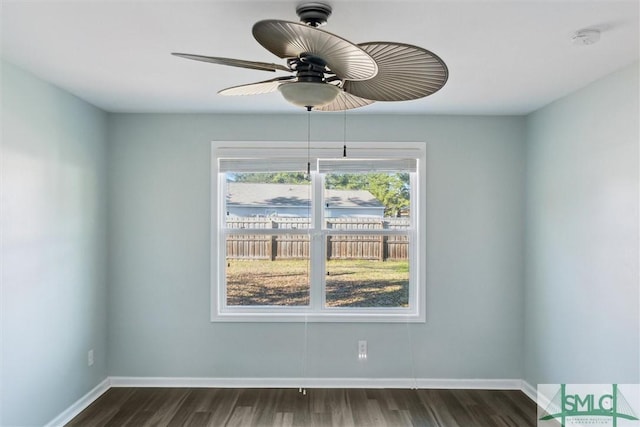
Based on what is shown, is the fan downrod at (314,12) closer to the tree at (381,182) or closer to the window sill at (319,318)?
the tree at (381,182)

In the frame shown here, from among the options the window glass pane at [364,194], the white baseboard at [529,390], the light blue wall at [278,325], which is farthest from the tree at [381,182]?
the white baseboard at [529,390]

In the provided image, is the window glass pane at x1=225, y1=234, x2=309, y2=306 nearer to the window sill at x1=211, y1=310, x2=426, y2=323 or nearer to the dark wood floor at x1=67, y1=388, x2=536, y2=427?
the window sill at x1=211, y1=310, x2=426, y2=323

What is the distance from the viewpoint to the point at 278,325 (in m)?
3.96

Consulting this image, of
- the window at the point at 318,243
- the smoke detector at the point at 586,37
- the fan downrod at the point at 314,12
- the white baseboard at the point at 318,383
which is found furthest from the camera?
the window at the point at 318,243

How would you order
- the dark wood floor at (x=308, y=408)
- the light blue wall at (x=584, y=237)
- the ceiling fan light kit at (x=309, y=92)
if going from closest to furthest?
the ceiling fan light kit at (x=309, y=92) → the light blue wall at (x=584, y=237) → the dark wood floor at (x=308, y=408)

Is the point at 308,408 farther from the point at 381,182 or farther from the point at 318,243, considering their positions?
the point at 381,182

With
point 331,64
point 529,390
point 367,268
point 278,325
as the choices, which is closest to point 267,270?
point 278,325

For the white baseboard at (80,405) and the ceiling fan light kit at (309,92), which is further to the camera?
the white baseboard at (80,405)

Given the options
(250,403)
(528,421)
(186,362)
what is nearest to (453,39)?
(528,421)

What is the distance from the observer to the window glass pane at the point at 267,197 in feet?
13.3

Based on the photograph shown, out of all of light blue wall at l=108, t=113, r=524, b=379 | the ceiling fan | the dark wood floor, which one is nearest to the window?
light blue wall at l=108, t=113, r=524, b=379

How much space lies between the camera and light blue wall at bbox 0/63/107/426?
2.68 m

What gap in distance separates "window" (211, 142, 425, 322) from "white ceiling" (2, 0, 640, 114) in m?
1.04

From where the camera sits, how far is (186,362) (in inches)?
155
